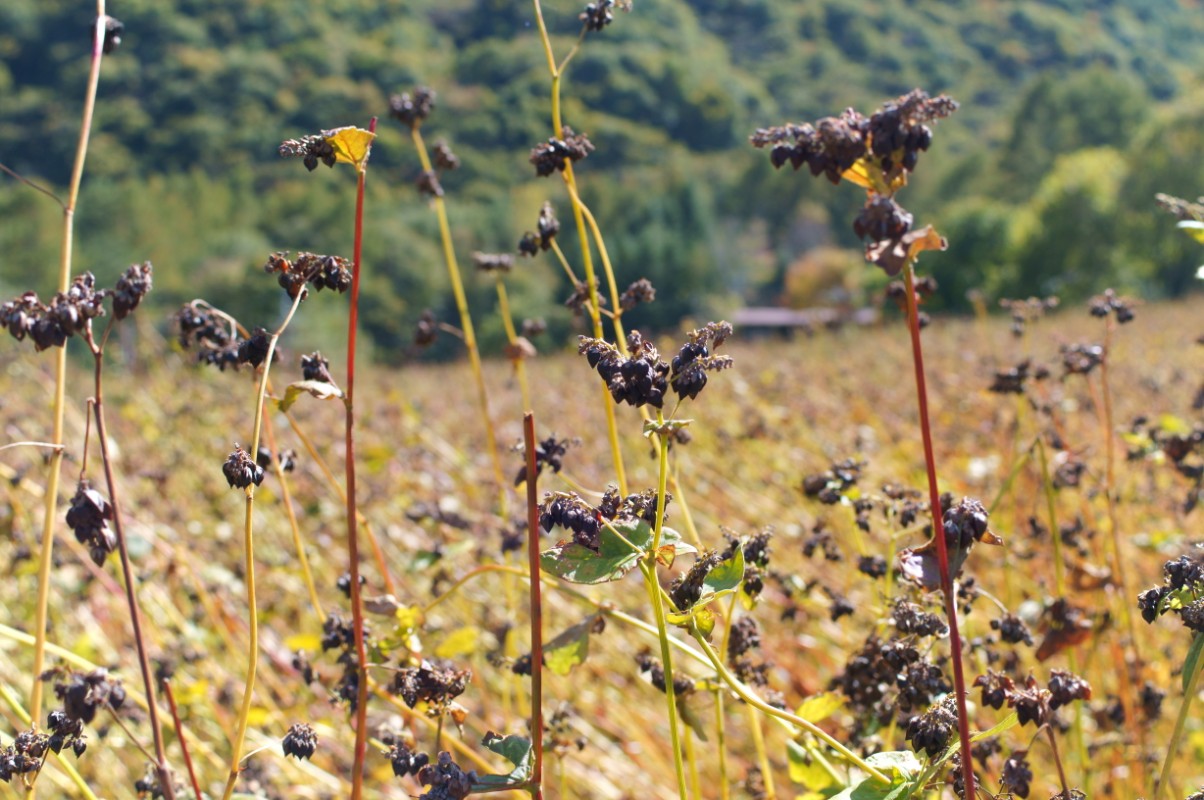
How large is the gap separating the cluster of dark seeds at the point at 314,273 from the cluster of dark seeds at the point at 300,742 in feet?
1.51

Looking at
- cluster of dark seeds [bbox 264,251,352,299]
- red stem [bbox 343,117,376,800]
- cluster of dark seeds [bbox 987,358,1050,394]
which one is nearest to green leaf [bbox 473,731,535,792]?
red stem [bbox 343,117,376,800]

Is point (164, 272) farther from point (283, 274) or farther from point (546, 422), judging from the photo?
point (283, 274)

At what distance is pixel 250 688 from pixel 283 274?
390 mm

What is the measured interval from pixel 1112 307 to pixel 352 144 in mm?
1569

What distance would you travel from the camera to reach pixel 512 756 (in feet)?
2.96

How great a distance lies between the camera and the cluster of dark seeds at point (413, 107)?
83.4 inches

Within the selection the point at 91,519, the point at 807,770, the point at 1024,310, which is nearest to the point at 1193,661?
the point at 807,770

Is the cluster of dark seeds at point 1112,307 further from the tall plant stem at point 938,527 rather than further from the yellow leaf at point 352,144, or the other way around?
the yellow leaf at point 352,144

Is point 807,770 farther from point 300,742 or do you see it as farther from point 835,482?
point 300,742

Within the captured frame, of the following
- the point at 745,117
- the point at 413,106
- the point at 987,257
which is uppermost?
the point at 745,117

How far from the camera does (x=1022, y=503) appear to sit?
3691 mm

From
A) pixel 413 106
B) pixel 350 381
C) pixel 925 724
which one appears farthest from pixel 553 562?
pixel 413 106

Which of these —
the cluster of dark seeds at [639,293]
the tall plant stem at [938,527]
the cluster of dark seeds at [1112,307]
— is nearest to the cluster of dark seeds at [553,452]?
the cluster of dark seeds at [639,293]

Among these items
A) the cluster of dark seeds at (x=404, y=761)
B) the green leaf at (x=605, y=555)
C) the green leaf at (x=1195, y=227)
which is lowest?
the cluster of dark seeds at (x=404, y=761)
